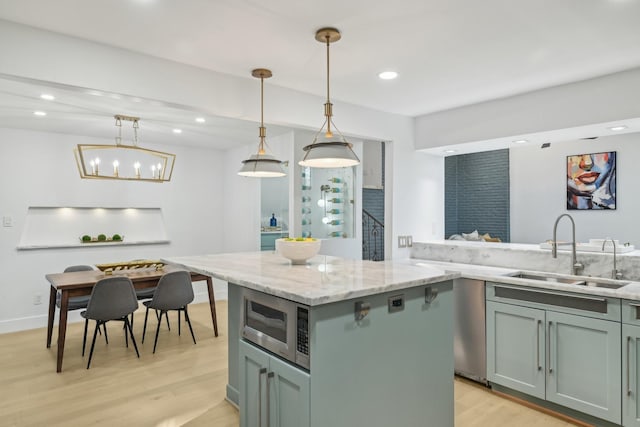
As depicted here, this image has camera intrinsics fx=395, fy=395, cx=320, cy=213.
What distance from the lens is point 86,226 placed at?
5.39 m

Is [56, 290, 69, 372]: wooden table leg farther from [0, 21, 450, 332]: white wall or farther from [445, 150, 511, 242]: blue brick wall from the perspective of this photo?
[445, 150, 511, 242]: blue brick wall

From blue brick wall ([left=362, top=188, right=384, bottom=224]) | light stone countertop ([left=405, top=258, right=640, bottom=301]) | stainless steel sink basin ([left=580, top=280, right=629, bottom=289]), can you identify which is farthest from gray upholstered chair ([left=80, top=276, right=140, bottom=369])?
blue brick wall ([left=362, top=188, right=384, bottom=224])

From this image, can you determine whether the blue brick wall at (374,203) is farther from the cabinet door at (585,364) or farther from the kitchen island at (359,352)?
the kitchen island at (359,352)

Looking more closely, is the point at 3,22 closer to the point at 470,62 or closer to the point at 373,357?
the point at 373,357

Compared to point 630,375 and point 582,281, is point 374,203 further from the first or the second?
point 630,375

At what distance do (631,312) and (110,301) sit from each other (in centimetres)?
391

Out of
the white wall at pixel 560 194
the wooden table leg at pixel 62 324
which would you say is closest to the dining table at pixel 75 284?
the wooden table leg at pixel 62 324

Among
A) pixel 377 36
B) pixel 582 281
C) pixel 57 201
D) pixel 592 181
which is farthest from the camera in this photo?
pixel 592 181

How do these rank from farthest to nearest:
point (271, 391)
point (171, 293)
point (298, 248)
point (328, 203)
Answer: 1. point (328, 203)
2. point (171, 293)
3. point (298, 248)
4. point (271, 391)

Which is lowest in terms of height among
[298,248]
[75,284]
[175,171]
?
[75,284]

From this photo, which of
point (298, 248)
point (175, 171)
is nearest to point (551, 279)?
point (298, 248)

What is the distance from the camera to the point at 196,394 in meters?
2.95

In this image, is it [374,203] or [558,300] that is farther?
[374,203]

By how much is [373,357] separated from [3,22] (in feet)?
8.74
